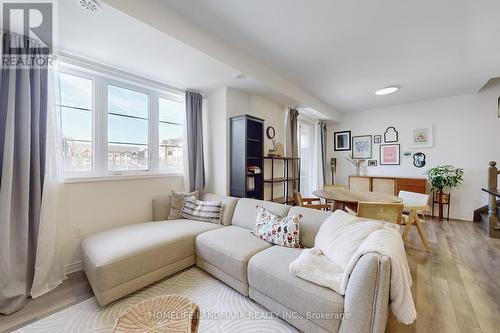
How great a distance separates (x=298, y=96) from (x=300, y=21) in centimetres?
177

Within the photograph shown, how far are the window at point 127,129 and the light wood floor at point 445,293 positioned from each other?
132 centimetres

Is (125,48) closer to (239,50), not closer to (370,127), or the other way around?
(239,50)

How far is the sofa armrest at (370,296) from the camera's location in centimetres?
108

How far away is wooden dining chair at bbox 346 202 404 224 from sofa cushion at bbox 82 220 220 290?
69.5 inches

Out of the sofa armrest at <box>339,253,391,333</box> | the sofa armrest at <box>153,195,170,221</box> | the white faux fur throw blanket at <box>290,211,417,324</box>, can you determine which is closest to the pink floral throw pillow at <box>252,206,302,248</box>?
the white faux fur throw blanket at <box>290,211,417,324</box>

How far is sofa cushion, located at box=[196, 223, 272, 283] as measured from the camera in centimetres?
172

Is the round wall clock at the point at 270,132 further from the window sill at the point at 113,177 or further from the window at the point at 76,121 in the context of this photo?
the window at the point at 76,121

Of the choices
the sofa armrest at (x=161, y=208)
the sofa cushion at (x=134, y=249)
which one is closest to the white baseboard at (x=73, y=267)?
the sofa cushion at (x=134, y=249)

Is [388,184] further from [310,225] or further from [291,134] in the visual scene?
[310,225]

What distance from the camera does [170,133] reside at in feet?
10.2

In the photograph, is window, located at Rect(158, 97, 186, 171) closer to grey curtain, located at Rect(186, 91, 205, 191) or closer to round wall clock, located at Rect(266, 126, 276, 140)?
grey curtain, located at Rect(186, 91, 205, 191)

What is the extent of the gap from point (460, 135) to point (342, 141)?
7.44 ft

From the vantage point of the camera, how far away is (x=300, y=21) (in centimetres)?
196

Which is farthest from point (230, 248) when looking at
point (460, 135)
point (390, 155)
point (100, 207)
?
point (460, 135)
